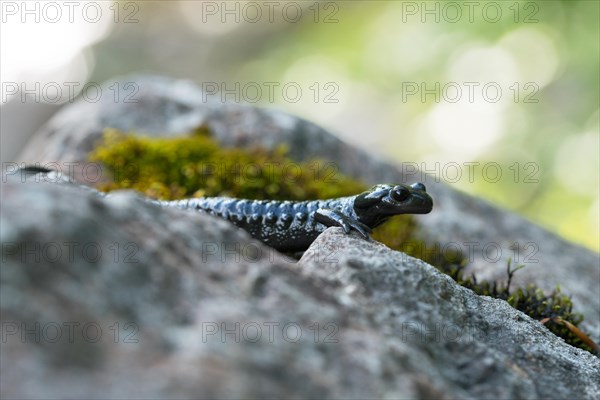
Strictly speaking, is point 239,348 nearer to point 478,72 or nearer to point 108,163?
point 108,163

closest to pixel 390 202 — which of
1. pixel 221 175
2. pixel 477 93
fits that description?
pixel 221 175

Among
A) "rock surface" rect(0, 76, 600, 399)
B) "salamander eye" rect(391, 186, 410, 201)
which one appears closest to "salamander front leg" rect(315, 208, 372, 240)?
"salamander eye" rect(391, 186, 410, 201)

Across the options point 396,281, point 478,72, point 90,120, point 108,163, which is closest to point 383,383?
point 396,281

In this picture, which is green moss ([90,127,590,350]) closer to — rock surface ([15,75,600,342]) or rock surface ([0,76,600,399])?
rock surface ([15,75,600,342])

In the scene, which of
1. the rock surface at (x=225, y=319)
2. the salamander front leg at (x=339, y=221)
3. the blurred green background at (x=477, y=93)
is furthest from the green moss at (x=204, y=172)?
the rock surface at (x=225, y=319)

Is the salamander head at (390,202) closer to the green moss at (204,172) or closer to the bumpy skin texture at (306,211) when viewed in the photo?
the bumpy skin texture at (306,211)

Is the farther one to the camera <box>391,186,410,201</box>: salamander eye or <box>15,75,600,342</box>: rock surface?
<box>15,75,600,342</box>: rock surface

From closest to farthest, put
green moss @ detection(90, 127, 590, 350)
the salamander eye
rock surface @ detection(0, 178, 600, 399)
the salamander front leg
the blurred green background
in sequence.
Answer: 1. rock surface @ detection(0, 178, 600, 399)
2. the salamander front leg
3. the salamander eye
4. green moss @ detection(90, 127, 590, 350)
5. the blurred green background
